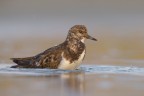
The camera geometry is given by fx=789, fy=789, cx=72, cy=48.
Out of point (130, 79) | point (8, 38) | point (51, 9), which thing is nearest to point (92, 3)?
point (51, 9)

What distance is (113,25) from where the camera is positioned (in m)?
20.1

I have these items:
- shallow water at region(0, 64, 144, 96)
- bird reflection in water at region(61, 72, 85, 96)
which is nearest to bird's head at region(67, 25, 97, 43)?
shallow water at region(0, 64, 144, 96)

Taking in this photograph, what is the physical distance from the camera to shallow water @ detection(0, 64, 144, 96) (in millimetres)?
9305

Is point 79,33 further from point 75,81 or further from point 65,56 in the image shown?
point 75,81

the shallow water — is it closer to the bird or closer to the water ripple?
the water ripple

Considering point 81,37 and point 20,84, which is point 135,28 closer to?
point 81,37

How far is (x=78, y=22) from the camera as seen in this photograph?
20.2 meters

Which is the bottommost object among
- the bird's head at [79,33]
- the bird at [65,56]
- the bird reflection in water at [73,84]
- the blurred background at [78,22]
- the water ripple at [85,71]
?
the bird reflection in water at [73,84]

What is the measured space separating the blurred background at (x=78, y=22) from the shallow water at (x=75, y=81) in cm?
137

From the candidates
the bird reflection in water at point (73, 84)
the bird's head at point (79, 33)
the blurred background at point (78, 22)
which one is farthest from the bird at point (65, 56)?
the blurred background at point (78, 22)

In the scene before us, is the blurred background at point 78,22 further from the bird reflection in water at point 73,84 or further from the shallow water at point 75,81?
the bird reflection in water at point 73,84

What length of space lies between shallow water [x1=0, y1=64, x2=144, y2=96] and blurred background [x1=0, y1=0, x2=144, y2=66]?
1.37m

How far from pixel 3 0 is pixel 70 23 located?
4.25 meters

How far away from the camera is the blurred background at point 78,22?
48.1 ft
